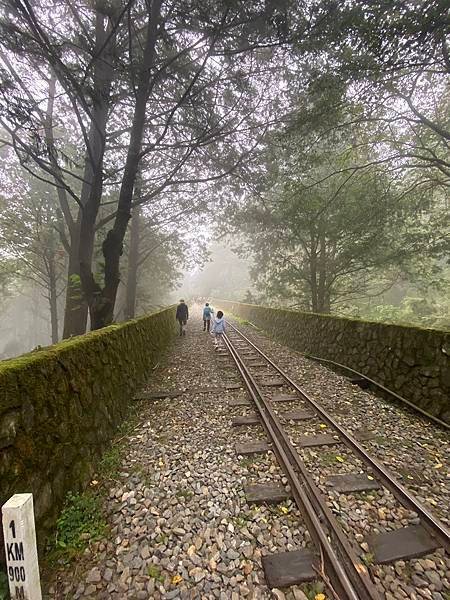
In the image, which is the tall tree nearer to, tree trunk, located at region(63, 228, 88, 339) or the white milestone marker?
tree trunk, located at region(63, 228, 88, 339)

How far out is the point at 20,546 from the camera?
1.65 metres

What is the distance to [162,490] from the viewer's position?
332cm

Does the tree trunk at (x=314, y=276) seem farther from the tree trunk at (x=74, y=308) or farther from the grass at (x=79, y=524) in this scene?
the grass at (x=79, y=524)

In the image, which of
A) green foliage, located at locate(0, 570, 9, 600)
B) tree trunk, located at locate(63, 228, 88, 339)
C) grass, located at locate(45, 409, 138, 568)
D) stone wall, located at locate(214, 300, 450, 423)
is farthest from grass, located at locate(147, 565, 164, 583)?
tree trunk, located at locate(63, 228, 88, 339)

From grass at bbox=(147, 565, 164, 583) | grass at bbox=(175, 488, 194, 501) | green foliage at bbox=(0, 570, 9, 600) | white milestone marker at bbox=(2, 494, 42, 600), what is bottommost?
grass at bbox=(147, 565, 164, 583)

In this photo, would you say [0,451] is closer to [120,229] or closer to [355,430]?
[355,430]

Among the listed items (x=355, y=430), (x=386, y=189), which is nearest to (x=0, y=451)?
(x=355, y=430)

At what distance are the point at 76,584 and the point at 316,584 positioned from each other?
6.78 feet

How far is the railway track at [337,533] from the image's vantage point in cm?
226

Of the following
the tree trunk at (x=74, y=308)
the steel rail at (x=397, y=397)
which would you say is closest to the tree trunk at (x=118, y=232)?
the tree trunk at (x=74, y=308)

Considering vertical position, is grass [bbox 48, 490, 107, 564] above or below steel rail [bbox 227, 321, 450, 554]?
above

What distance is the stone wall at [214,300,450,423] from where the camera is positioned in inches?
204

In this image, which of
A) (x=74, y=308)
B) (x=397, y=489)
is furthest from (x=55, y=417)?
(x=74, y=308)

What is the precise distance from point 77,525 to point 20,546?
153cm
